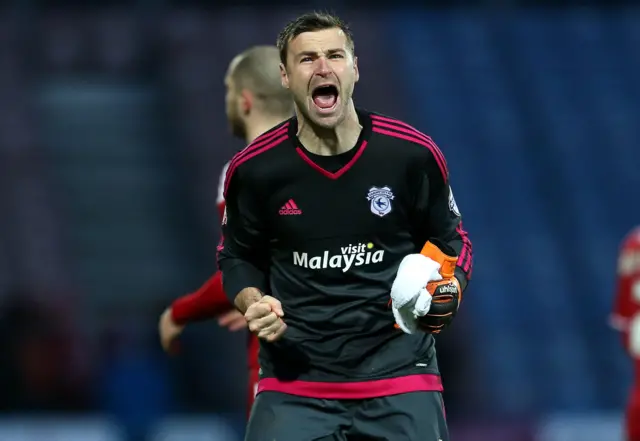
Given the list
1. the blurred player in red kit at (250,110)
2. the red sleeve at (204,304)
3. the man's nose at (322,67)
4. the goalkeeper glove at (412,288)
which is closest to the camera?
the goalkeeper glove at (412,288)

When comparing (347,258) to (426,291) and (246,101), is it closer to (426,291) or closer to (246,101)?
(426,291)

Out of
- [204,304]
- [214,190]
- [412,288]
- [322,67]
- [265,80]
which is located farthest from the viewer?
[214,190]

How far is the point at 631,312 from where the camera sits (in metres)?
7.14

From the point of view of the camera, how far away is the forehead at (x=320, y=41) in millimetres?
3936

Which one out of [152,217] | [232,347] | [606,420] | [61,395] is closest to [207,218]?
[152,217]

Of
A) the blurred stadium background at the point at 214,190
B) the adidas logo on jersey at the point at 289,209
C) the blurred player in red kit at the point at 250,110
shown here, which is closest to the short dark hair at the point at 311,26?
the adidas logo on jersey at the point at 289,209

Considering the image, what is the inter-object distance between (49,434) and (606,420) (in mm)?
3953

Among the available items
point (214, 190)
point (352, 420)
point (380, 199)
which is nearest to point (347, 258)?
point (380, 199)

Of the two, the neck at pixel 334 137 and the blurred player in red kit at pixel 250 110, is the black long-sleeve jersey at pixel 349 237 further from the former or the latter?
the blurred player in red kit at pixel 250 110

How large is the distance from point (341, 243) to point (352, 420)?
1.68 feet

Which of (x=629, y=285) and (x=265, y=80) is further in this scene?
(x=629, y=285)

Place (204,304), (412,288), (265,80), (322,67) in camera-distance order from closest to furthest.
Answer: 1. (412,288)
2. (322,67)
3. (204,304)
4. (265,80)

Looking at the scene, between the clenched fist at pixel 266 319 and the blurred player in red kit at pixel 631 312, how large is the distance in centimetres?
372

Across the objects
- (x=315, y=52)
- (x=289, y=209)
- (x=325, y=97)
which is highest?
(x=315, y=52)
